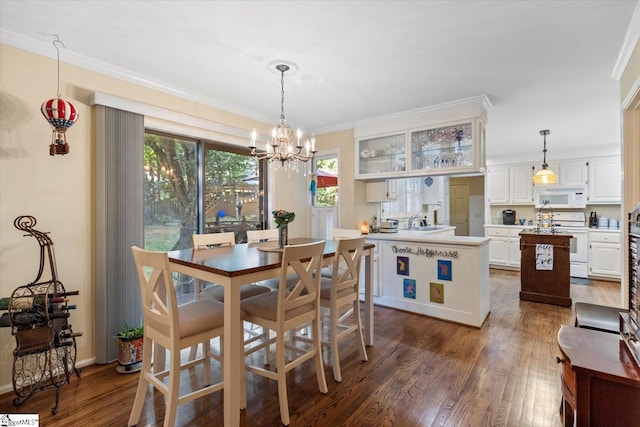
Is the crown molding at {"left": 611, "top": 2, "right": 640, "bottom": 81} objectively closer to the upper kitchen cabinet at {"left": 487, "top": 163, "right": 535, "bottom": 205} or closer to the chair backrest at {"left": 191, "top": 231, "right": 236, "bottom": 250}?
the chair backrest at {"left": 191, "top": 231, "right": 236, "bottom": 250}

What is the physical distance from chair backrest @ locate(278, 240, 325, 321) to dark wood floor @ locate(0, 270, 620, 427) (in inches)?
24.3

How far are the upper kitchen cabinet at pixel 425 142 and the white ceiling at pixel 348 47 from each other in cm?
20

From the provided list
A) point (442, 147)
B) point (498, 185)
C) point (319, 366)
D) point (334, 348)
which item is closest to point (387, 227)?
point (442, 147)

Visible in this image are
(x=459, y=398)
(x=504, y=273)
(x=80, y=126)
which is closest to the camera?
(x=459, y=398)

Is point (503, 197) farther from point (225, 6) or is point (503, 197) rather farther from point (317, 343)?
point (225, 6)

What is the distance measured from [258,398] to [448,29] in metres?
2.76

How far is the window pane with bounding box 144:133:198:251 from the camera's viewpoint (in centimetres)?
305

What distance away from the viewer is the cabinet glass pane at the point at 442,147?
3429 mm

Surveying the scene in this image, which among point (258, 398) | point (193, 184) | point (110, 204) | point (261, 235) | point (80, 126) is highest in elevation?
point (80, 126)

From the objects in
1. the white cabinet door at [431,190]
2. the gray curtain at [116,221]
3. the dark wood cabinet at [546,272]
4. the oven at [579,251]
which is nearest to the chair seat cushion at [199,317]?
the gray curtain at [116,221]

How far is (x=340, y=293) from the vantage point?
247 centimetres

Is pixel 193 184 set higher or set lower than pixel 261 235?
higher

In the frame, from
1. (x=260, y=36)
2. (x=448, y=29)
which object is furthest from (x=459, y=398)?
(x=260, y=36)

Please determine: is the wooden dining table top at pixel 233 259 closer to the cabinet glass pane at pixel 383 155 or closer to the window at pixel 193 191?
the window at pixel 193 191
